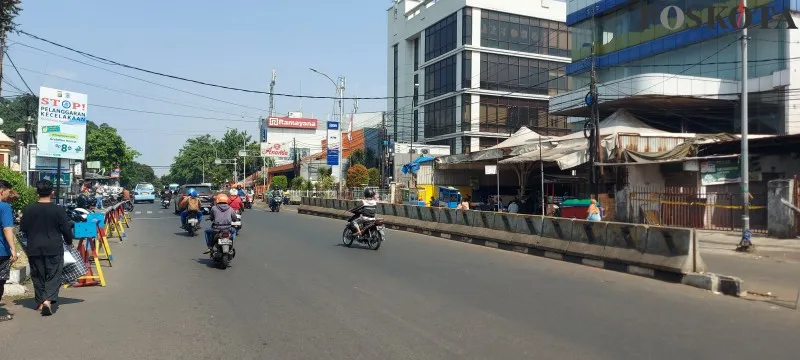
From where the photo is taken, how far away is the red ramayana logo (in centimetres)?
2947

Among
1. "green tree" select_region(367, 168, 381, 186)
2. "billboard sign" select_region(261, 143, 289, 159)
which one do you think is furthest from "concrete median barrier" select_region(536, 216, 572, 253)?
"billboard sign" select_region(261, 143, 289, 159)

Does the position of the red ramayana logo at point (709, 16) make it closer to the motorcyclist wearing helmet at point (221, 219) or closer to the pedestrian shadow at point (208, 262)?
the motorcyclist wearing helmet at point (221, 219)

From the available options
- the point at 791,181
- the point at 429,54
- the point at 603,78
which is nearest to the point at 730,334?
the point at 791,181

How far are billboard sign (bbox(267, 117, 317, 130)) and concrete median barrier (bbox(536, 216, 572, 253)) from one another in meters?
83.7

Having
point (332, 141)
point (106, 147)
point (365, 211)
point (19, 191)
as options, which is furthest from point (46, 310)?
point (106, 147)

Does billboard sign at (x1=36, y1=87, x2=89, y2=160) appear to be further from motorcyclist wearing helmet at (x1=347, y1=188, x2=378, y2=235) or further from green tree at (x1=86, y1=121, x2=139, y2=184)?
green tree at (x1=86, y1=121, x2=139, y2=184)

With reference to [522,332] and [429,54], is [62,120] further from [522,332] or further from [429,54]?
[429,54]

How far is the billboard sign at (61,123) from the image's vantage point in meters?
16.1

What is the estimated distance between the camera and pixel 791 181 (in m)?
17.5

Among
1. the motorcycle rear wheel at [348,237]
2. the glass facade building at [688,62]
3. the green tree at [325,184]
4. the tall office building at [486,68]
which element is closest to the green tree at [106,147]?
the green tree at [325,184]

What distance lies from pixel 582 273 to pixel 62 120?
14.5m

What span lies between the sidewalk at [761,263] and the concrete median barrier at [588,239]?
2150mm

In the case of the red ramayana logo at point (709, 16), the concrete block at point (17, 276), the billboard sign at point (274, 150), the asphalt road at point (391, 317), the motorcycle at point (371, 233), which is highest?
the red ramayana logo at point (709, 16)

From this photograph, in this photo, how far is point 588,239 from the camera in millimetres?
13117
